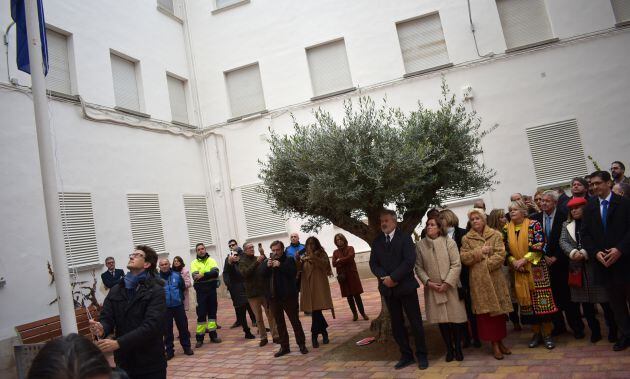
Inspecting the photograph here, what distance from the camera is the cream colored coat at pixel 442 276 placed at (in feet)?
18.8

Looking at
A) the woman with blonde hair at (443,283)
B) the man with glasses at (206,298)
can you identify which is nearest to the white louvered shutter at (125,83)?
the man with glasses at (206,298)

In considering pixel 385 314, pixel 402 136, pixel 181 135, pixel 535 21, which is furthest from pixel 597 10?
pixel 181 135

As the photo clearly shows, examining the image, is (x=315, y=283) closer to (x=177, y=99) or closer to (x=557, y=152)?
(x=557, y=152)

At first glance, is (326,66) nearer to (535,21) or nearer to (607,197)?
(535,21)

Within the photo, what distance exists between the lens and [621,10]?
12938 millimetres

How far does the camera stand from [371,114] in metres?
6.84

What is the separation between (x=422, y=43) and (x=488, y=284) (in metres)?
10.9

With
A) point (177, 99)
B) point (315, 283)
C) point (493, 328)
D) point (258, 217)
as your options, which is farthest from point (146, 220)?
point (493, 328)

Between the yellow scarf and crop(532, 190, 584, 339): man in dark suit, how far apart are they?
1.12 feet

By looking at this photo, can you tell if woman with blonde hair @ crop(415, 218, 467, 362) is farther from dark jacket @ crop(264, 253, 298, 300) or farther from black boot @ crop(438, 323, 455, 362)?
dark jacket @ crop(264, 253, 298, 300)

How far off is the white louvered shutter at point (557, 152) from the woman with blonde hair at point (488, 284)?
349 inches

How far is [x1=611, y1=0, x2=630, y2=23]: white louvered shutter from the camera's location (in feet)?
42.2

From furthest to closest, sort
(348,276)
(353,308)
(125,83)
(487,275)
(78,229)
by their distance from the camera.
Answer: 1. (125,83)
2. (78,229)
3. (353,308)
4. (348,276)
5. (487,275)

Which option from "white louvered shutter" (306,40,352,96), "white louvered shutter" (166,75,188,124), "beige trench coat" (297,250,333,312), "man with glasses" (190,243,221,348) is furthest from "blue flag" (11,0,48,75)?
"white louvered shutter" (306,40,352,96)
